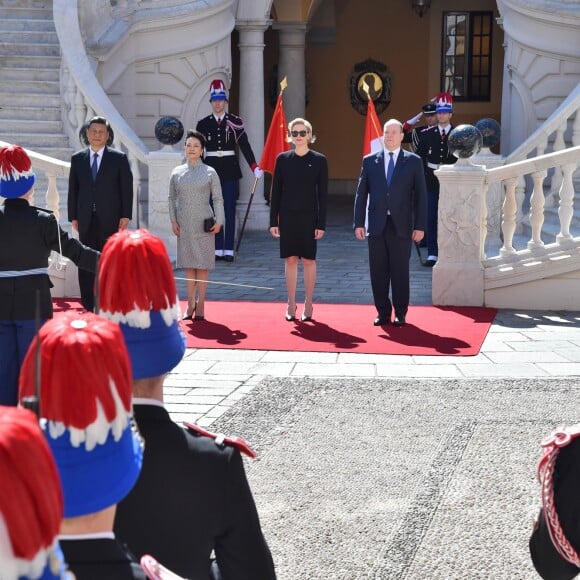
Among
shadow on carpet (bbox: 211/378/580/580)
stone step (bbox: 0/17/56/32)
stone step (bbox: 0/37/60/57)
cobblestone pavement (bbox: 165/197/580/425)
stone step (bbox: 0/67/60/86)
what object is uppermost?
stone step (bbox: 0/17/56/32)

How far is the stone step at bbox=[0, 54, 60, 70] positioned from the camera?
14836 mm

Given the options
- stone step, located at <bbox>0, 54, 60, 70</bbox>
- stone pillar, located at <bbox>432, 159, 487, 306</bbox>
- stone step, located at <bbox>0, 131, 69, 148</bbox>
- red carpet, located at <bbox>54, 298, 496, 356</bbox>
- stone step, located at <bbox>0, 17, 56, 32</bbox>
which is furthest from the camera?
stone step, located at <bbox>0, 17, 56, 32</bbox>

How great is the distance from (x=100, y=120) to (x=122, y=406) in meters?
7.61

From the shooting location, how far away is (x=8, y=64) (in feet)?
49.0

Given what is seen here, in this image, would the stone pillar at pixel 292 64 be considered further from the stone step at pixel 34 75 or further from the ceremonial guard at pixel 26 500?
the ceremonial guard at pixel 26 500

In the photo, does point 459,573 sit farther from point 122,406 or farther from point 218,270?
point 218,270

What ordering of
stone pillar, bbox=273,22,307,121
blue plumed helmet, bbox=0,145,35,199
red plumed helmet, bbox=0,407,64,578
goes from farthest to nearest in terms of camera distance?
1. stone pillar, bbox=273,22,307,121
2. blue plumed helmet, bbox=0,145,35,199
3. red plumed helmet, bbox=0,407,64,578

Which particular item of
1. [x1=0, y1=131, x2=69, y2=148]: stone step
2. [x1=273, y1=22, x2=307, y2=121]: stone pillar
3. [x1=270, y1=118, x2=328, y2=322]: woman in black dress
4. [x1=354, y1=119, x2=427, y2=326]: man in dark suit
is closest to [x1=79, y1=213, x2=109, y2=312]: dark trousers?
[x1=270, y1=118, x2=328, y2=322]: woman in black dress

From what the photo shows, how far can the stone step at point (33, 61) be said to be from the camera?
14836 mm

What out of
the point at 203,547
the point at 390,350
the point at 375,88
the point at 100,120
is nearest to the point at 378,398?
the point at 390,350

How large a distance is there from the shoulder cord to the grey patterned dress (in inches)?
272

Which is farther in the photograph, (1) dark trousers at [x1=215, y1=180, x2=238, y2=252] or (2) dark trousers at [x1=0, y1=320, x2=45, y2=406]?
(1) dark trousers at [x1=215, y1=180, x2=238, y2=252]

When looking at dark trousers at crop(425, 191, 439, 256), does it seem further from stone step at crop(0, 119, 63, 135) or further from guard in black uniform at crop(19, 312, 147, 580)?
guard in black uniform at crop(19, 312, 147, 580)

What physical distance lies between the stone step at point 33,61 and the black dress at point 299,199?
19.8 feet
